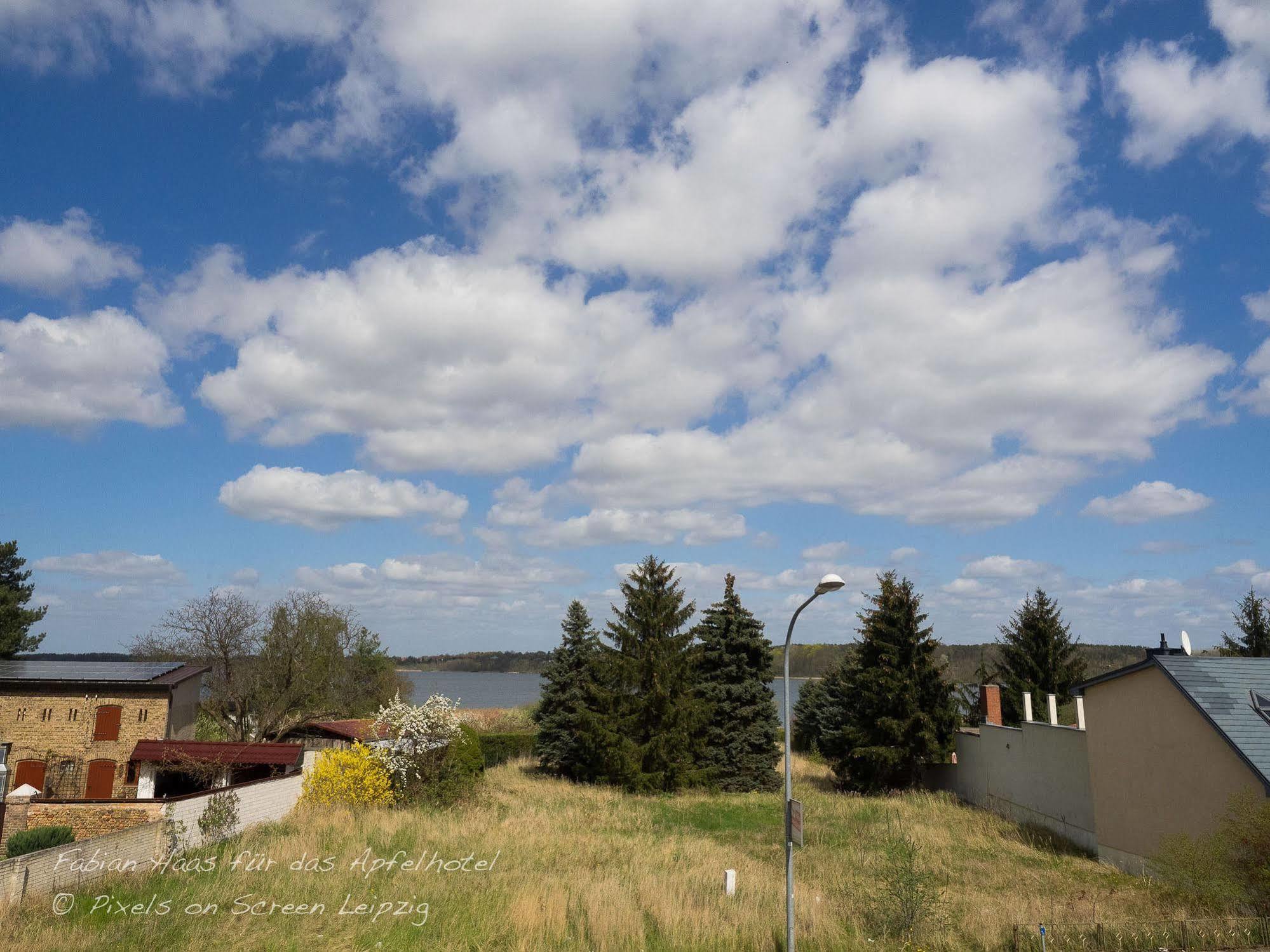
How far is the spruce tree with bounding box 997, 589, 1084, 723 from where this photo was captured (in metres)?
42.2

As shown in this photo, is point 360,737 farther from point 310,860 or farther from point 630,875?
point 630,875

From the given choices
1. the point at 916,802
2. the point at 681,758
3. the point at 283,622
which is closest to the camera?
the point at 916,802

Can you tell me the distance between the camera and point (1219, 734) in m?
18.0

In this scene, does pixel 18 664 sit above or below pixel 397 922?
above

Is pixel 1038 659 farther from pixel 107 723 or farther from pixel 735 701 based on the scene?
pixel 107 723

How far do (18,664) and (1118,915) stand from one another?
41.4m

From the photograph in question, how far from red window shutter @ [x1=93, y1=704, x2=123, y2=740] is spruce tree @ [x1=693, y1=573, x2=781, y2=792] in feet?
81.1

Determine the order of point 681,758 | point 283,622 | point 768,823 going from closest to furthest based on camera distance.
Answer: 1. point 768,823
2. point 681,758
3. point 283,622

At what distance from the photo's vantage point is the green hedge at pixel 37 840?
728 inches

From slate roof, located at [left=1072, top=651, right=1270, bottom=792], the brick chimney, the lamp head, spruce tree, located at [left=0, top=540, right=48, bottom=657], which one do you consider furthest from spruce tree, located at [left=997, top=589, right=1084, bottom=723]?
spruce tree, located at [left=0, top=540, right=48, bottom=657]

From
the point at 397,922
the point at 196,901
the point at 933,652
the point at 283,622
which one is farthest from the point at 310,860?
the point at 283,622

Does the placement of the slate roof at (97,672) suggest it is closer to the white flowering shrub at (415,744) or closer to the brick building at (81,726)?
the brick building at (81,726)

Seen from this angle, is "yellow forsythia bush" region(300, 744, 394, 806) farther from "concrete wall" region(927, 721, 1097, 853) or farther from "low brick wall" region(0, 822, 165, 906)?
"concrete wall" region(927, 721, 1097, 853)

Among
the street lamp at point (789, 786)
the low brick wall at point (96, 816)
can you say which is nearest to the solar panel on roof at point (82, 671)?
the low brick wall at point (96, 816)
